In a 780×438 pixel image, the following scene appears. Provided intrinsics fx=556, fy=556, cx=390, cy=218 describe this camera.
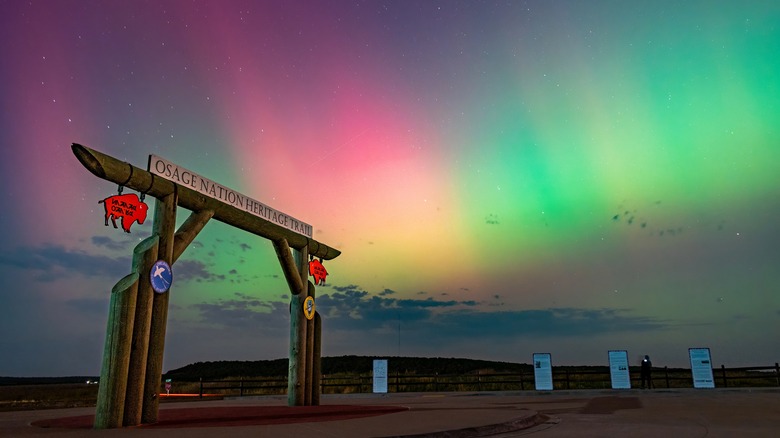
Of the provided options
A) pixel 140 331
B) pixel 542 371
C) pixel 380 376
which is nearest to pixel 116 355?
pixel 140 331

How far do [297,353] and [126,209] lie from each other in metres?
Result: 6.48

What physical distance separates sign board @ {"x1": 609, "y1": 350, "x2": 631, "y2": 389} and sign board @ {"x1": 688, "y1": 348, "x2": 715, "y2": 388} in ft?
9.23

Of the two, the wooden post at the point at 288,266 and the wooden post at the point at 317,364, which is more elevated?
the wooden post at the point at 288,266

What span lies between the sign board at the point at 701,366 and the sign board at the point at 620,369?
281 centimetres

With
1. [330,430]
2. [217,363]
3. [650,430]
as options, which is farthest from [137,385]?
[217,363]

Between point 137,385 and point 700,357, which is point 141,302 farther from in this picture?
point 700,357

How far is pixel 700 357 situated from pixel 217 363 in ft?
376

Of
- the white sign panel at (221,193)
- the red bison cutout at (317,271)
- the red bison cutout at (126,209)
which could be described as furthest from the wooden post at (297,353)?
the red bison cutout at (126,209)

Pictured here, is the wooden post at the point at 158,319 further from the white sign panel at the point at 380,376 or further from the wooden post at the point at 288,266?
the white sign panel at the point at 380,376

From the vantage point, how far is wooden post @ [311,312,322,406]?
608 inches


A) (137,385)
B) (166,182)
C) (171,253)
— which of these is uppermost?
(166,182)

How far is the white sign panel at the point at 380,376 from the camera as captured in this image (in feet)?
88.5

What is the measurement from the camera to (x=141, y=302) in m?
9.91

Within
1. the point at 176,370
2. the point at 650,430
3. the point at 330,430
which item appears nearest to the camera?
the point at 330,430
